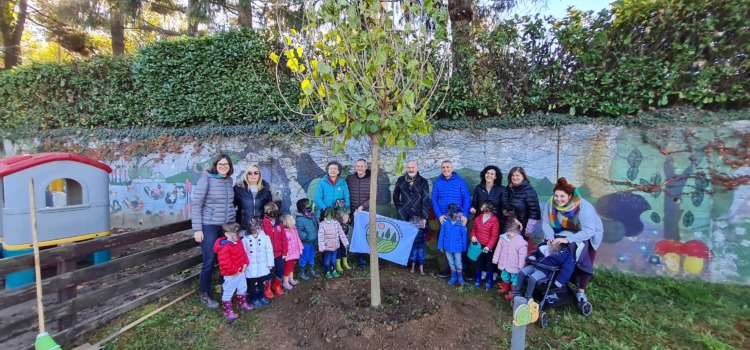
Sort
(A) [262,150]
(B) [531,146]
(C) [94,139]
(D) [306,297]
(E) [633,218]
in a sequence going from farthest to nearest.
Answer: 1. (C) [94,139]
2. (A) [262,150]
3. (B) [531,146]
4. (E) [633,218]
5. (D) [306,297]

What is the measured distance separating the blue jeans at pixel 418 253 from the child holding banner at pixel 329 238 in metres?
1.04

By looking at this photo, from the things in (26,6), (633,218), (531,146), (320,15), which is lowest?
(633,218)

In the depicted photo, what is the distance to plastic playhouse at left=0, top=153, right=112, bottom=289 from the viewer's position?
4.58m

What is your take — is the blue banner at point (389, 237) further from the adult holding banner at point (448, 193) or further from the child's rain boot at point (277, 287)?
the child's rain boot at point (277, 287)

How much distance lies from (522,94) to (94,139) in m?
9.26

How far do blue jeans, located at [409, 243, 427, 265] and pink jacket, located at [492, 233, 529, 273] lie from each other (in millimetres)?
1205

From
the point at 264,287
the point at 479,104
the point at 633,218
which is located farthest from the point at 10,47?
the point at 633,218

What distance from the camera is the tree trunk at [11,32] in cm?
1123

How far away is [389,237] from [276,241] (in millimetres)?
1714

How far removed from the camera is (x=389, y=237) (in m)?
5.26

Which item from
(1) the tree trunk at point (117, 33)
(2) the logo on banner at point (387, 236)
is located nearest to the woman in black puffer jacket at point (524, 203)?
(2) the logo on banner at point (387, 236)

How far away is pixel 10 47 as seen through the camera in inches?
434

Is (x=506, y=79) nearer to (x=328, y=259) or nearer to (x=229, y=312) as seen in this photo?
(x=328, y=259)

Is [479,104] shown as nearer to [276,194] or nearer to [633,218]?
[633,218]
